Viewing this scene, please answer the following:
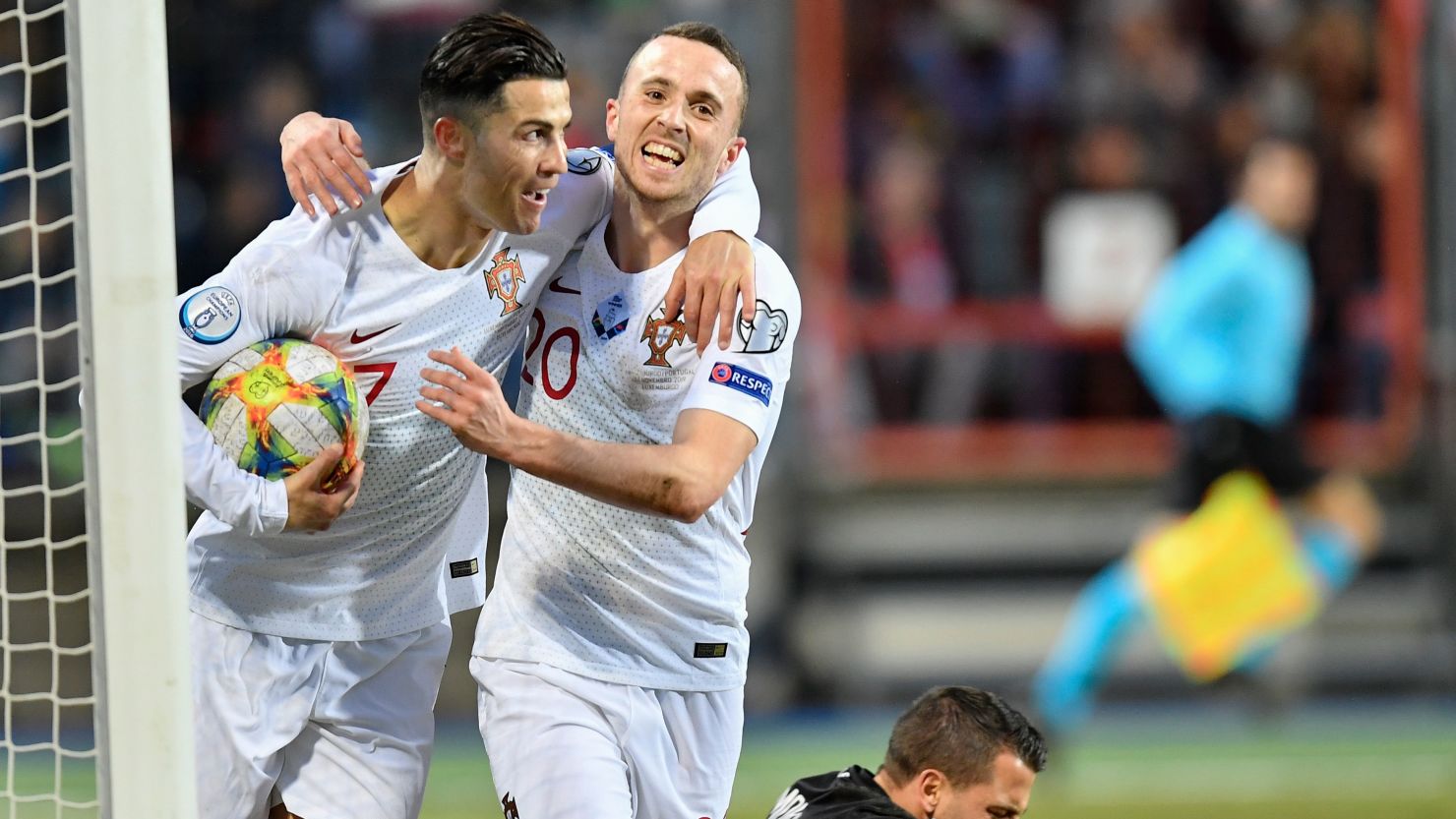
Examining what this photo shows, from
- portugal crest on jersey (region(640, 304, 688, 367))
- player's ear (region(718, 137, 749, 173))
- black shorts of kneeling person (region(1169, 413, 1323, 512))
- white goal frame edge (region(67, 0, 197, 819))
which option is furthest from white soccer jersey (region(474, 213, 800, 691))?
black shorts of kneeling person (region(1169, 413, 1323, 512))

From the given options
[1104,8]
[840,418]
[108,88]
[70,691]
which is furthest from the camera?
[1104,8]

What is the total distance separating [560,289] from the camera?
436 cm

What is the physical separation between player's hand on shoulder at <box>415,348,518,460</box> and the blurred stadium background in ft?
26.3

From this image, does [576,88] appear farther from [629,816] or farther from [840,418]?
[629,816]

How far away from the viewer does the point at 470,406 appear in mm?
3662

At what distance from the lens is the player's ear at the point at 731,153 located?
4445 millimetres

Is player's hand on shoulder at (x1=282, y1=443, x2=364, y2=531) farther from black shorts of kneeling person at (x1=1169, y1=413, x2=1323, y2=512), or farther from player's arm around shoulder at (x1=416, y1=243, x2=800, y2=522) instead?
black shorts of kneeling person at (x1=1169, y1=413, x2=1323, y2=512)

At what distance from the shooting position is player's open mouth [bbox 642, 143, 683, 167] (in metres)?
4.19

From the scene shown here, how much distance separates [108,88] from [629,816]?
189 centimetres

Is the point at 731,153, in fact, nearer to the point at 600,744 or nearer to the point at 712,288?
the point at 712,288

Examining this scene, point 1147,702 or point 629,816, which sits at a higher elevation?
point 1147,702

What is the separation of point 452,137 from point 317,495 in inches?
32.3

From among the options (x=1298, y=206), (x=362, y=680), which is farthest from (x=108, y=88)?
(x=1298, y=206)

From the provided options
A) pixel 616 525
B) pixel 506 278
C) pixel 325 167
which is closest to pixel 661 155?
pixel 506 278
